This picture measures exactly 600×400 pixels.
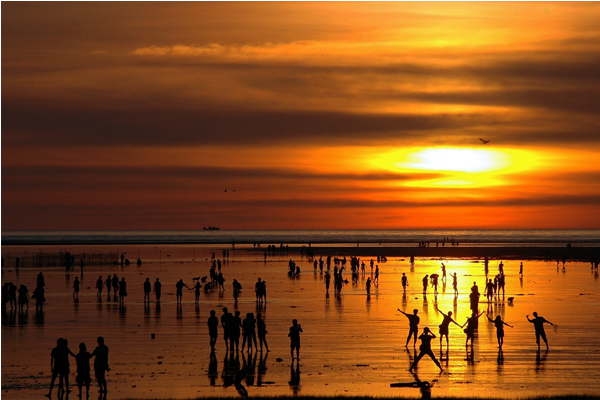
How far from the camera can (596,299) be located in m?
48.3

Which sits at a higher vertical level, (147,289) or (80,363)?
(147,289)

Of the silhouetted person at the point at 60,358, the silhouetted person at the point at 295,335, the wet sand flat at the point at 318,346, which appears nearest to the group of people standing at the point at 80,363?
the silhouetted person at the point at 60,358

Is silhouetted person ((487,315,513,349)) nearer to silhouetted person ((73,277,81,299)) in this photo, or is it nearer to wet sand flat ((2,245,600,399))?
wet sand flat ((2,245,600,399))

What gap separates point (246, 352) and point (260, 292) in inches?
601

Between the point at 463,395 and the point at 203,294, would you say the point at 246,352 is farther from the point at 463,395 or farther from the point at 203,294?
the point at 203,294

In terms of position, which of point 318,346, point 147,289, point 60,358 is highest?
point 147,289

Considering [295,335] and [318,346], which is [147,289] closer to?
[318,346]

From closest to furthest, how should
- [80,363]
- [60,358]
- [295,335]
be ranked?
1. [80,363]
2. [60,358]
3. [295,335]

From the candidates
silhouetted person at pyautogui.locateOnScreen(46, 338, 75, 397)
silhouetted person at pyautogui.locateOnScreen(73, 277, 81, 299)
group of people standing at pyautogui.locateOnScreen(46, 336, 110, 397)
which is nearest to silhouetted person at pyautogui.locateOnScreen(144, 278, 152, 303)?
silhouetted person at pyautogui.locateOnScreen(73, 277, 81, 299)

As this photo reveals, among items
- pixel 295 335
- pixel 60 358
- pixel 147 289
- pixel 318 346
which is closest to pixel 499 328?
pixel 318 346

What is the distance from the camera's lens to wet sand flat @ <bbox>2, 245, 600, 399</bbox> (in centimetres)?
2252

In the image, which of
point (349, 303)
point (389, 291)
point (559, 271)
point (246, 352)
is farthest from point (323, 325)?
point (559, 271)

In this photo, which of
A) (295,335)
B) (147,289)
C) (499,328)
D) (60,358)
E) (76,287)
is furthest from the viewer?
(76,287)

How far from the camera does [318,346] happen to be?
29781mm
